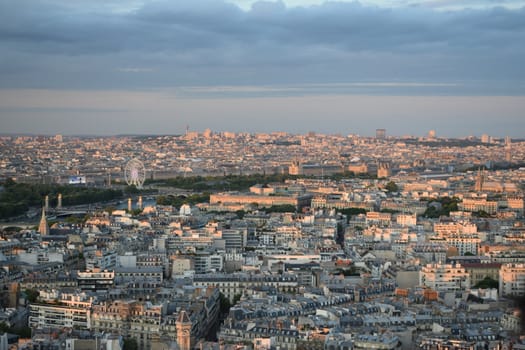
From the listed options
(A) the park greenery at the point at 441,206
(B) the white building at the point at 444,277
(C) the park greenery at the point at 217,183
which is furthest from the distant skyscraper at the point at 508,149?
(B) the white building at the point at 444,277

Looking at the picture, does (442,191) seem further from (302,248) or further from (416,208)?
(302,248)

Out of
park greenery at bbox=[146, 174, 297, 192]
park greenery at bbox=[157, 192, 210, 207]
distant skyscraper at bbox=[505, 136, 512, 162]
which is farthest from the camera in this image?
distant skyscraper at bbox=[505, 136, 512, 162]

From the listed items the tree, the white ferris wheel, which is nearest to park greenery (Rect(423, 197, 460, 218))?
the tree

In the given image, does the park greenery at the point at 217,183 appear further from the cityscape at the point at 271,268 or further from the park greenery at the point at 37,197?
the park greenery at the point at 37,197

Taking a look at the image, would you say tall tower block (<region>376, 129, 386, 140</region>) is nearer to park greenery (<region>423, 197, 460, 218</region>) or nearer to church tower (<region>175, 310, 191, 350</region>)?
park greenery (<region>423, 197, 460, 218</region>)

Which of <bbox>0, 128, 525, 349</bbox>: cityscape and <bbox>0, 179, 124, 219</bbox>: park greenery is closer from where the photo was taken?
<bbox>0, 128, 525, 349</bbox>: cityscape

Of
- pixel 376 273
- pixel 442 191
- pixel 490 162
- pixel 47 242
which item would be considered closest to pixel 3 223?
pixel 47 242

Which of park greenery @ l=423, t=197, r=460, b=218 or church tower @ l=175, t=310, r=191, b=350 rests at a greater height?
church tower @ l=175, t=310, r=191, b=350

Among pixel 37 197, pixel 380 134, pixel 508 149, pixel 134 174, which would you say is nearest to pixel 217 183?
pixel 134 174
